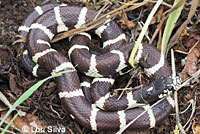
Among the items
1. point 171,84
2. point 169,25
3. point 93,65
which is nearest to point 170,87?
point 171,84

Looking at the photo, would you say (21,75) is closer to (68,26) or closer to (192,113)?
(68,26)

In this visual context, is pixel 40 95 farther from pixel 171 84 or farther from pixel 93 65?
pixel 171 84

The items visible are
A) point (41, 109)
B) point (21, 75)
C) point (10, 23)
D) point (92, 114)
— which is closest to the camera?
point (92, 114)

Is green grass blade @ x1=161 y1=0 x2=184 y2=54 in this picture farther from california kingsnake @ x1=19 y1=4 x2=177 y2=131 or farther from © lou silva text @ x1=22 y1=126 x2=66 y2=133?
© lou silva text @ x1=22 y1=126 x2=66 y2=133

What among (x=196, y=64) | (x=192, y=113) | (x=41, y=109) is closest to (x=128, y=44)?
(x=196, y=64)

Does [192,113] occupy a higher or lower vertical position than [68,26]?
lower

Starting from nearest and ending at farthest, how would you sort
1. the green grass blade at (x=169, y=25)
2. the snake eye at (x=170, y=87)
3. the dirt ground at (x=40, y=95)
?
the snake eye at (x=170, y=87), the green grass blade at (x=169, y=25), the dirt ground at (x=40, y=95)

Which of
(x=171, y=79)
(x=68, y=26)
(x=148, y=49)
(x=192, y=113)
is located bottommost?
(x=192, y=113)

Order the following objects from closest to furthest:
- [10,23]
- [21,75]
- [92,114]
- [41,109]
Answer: [92,114] → [41,109] → [21,75] → [10,23]

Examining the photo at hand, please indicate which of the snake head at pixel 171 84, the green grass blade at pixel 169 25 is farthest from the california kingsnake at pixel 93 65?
the green grass blade at pixel 169 25

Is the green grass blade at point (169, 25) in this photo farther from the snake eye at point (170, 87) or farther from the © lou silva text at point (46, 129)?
the © lou silva text at point (46, 129)
